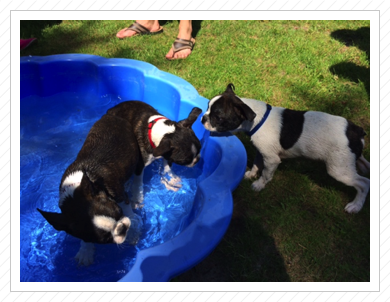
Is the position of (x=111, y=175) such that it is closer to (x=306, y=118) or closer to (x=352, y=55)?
(x=306, y=118)

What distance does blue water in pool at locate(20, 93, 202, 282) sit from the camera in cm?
459

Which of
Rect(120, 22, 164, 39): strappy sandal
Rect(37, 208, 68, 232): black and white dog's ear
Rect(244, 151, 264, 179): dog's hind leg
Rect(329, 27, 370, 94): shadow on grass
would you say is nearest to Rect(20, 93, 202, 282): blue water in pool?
Rect(244, 151, 264, 179): dog's hind leg

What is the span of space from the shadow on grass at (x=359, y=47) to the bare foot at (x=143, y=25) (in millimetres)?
4130

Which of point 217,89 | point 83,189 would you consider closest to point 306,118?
point 217,89

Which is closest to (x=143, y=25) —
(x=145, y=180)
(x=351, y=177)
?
(x=145, y=180)

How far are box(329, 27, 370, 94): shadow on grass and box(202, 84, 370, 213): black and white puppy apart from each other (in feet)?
8.46

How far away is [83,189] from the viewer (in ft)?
12.3

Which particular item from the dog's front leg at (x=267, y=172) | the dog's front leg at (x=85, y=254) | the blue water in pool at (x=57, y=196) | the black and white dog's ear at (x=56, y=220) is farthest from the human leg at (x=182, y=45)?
the black and white dog's ear at (x=56, y=220)

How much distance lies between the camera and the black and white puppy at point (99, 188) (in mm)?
3607

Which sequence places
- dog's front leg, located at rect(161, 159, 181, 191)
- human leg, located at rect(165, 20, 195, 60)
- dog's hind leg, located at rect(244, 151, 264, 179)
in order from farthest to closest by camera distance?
human leg, located at rect(165, 20, 195, 60)
dog's front leg, located at rect(161, 159, 181, 191)
dog's hind leg, located at rect(244, 151, 264, 179)

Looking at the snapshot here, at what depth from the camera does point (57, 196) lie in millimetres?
5449

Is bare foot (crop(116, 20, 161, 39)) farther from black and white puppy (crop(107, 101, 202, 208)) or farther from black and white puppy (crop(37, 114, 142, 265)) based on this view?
black and white puppy (crop(37, 114, 142, 265))

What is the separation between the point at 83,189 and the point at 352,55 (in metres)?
6.18

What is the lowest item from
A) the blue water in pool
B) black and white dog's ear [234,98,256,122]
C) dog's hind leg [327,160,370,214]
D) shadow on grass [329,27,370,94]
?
the blue water in pool
